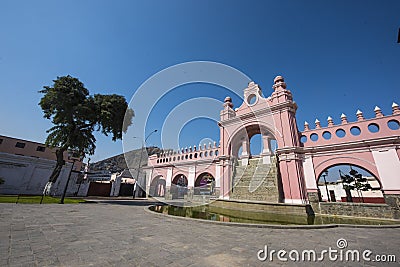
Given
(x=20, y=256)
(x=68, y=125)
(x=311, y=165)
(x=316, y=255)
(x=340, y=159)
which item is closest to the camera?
(x=20, y=256)

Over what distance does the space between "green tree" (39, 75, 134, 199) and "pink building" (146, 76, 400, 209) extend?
11.6 metres

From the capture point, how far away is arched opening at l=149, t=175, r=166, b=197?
28584mm

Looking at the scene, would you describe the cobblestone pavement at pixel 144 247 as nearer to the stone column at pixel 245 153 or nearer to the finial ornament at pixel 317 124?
the finial ornament at pixel 317 124

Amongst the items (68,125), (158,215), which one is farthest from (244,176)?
(68,125)

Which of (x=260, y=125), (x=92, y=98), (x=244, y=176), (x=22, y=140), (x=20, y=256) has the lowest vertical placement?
(x=20, y=256)

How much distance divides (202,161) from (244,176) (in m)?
6.75

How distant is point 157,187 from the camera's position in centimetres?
3006

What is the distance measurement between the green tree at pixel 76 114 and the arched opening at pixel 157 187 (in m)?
14.7

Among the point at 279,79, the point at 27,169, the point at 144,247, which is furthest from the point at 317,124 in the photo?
the point at 27,169

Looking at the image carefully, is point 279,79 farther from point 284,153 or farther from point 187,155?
point 187,155

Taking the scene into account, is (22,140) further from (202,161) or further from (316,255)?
(316,255)

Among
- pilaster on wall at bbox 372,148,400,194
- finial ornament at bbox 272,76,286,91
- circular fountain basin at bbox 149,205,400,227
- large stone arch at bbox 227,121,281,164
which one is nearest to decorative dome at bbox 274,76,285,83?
finial ornament at bbox 272,76,286,91

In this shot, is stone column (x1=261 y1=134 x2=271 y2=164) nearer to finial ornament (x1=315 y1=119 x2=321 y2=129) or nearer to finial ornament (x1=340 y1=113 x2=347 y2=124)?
finial ornament (x1=315 y1=119 x2=321 y2=129)

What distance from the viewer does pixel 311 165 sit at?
13438mm
